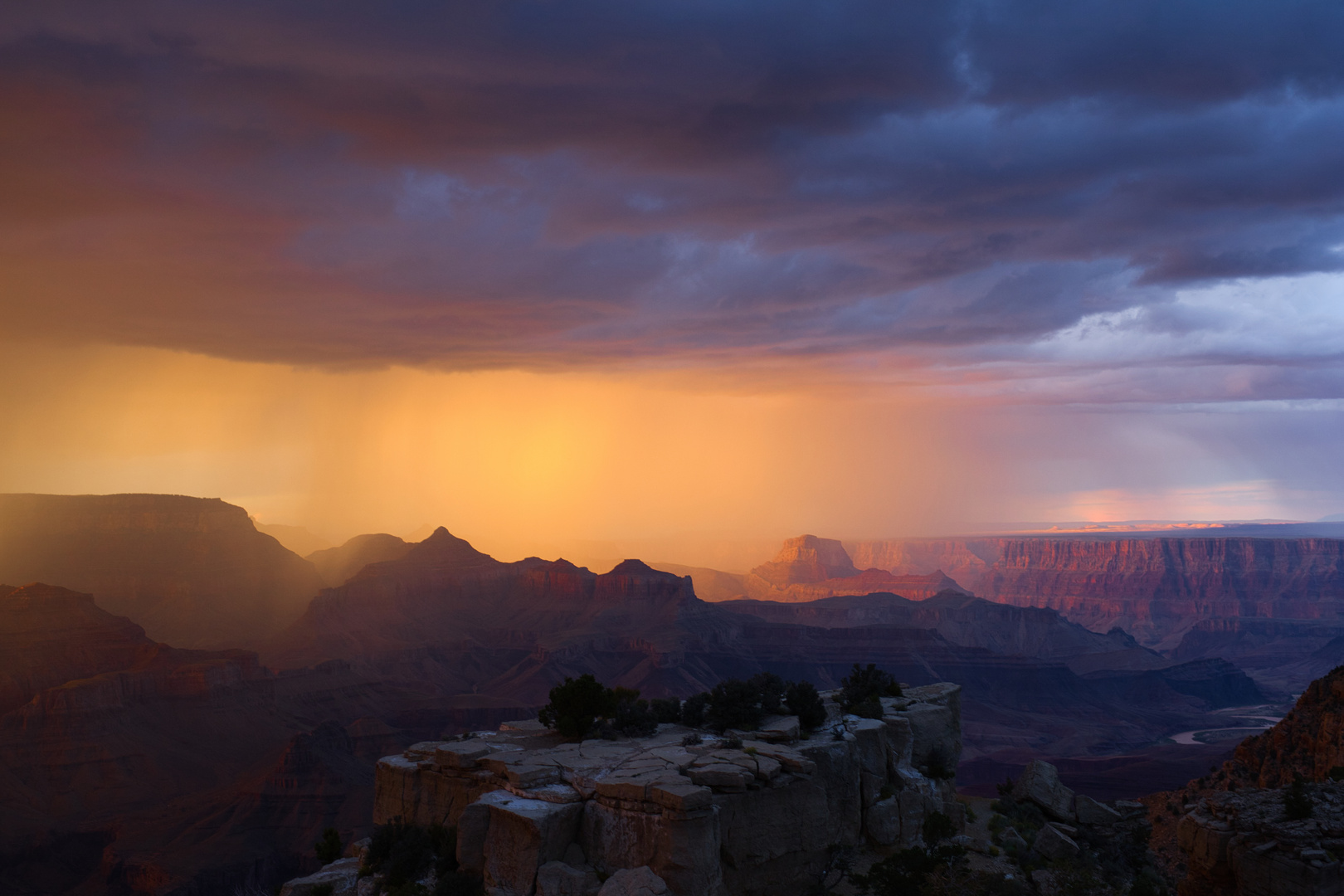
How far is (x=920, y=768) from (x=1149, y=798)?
96.7ft

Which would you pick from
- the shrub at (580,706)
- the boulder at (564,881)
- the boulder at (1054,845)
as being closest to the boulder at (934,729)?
the boulder at (1054,845)

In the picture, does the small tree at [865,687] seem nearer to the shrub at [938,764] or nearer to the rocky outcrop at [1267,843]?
the shrub at [938,764]

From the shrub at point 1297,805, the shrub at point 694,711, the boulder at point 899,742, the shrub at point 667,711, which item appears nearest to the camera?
the shrub at point 1297,805

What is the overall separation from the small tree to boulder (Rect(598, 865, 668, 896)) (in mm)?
20022

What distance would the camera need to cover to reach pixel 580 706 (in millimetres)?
41562

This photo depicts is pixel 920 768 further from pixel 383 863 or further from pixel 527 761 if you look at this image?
pixel 383 863

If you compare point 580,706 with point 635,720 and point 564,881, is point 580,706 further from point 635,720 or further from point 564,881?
point 564,881

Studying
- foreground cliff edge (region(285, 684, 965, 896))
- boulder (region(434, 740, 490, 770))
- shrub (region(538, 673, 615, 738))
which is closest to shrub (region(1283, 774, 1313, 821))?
foreground cliff edge (region(285, 684, 965, 896))

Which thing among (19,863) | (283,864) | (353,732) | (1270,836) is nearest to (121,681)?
(353,732)

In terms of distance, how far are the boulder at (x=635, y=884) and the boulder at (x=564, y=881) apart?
2.55 ft

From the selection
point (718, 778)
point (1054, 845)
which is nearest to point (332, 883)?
point (718, 778)

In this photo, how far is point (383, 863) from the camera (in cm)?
3628

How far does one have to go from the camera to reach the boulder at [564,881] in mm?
29766

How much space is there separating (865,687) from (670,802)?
22.8 m
